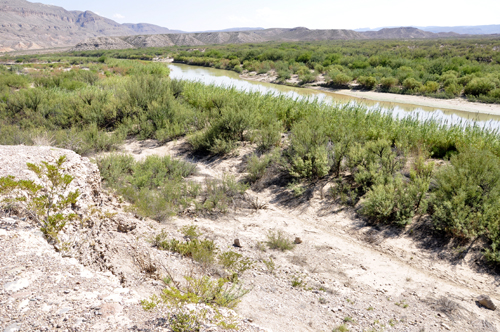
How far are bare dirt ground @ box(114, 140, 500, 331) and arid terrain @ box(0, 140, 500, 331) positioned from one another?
18 mm

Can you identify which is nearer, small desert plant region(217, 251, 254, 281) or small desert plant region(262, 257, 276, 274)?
small desert plant region(217, 251, 254, 281)

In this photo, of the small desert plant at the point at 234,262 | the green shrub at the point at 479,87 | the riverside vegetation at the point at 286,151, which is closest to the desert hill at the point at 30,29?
the riverside vegetation at the point at 286,151

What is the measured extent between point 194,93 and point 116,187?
825 cm

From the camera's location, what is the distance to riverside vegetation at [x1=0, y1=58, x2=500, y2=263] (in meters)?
5.68

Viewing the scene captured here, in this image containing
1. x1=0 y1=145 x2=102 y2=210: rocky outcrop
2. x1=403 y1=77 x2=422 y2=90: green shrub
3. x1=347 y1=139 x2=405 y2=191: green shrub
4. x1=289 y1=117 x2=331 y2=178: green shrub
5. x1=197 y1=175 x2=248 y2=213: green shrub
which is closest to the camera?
x1=0 y1=145 x2=102 y2=210: rocky outcrop

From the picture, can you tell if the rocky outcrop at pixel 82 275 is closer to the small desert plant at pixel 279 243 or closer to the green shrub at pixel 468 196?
the small desert plant at pixel 279 243

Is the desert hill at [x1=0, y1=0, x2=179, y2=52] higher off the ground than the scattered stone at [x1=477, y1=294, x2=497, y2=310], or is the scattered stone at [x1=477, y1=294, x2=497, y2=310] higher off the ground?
the desert hill at [x1=0, y1=0, x2=179, y2=52]

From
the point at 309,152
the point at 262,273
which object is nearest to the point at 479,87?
the point at 309,152

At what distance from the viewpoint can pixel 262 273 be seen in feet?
14.7

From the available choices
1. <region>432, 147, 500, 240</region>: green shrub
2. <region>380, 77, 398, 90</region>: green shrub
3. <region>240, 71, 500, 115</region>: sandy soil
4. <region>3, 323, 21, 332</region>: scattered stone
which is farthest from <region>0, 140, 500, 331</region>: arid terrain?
<region>380, 77, 398, 90</region>: green shrub

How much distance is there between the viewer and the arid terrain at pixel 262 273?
104 inches

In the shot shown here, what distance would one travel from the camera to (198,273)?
13.5ft

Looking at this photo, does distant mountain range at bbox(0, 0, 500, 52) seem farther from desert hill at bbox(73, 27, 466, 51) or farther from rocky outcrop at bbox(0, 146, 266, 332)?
rocky outcrop at bbox(0, 146, 266, 332)

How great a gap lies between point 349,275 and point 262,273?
4.53 feet
